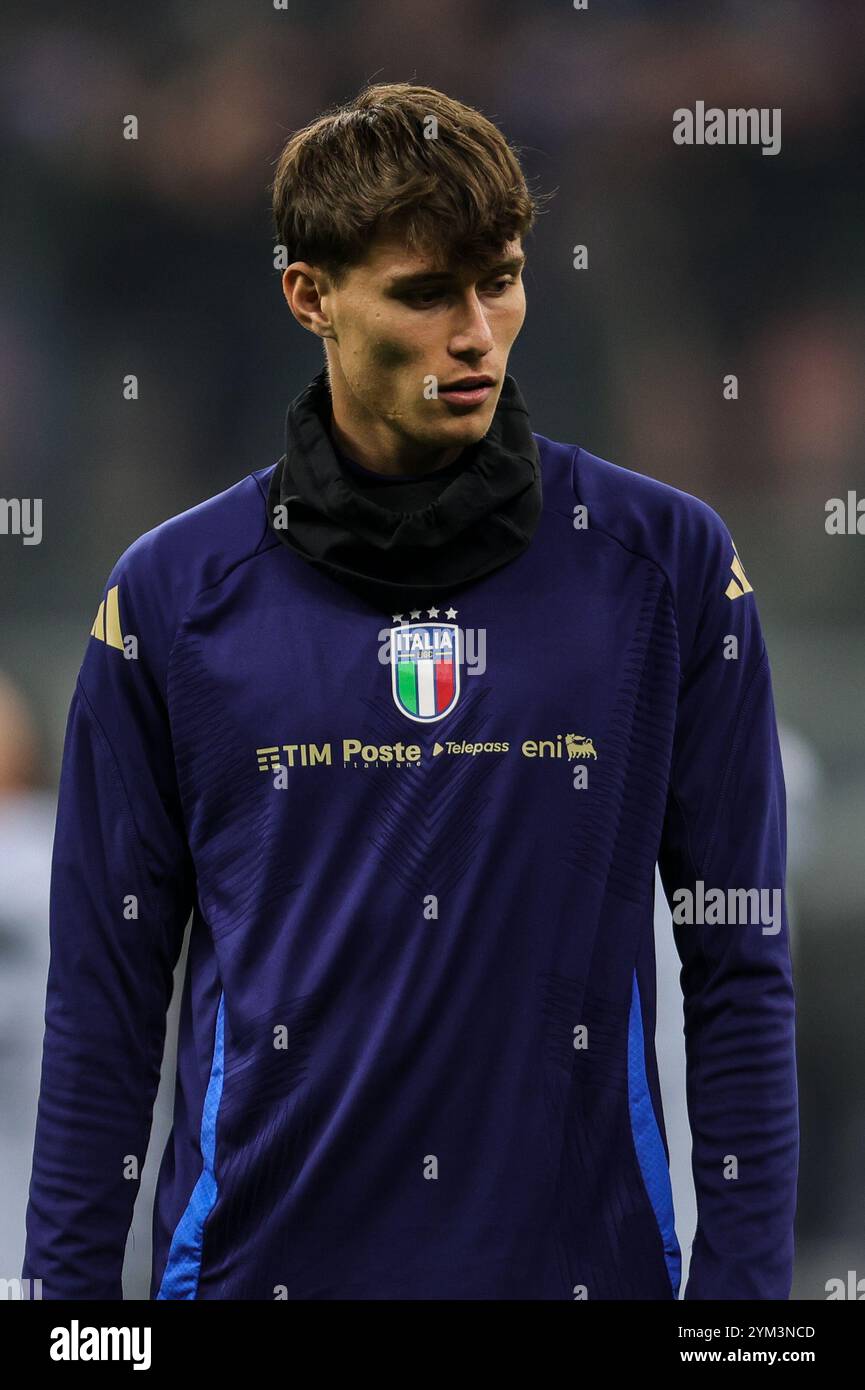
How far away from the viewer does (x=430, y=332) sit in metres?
1.25

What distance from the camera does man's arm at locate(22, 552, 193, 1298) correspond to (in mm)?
1351

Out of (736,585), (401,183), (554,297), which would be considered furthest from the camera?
(554,297)

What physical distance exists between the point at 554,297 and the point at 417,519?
1.06 metres

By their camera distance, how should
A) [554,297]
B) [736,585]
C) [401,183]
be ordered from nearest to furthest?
1. [401,183]
2. [736,585]
3. [554,297]

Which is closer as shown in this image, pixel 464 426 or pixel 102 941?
pixel 464 426

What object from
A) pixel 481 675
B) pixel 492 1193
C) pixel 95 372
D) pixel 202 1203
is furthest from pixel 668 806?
pixel 95 372

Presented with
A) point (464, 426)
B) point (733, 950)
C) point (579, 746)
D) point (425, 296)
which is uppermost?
point (425, 296)

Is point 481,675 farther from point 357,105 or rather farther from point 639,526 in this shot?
point 357,105

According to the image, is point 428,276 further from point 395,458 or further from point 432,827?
point 432,827

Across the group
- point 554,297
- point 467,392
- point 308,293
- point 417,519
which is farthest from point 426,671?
point 554,297

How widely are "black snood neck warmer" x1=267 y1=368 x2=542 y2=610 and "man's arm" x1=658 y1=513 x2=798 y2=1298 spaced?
0.19 m

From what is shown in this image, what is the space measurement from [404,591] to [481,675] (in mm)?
97

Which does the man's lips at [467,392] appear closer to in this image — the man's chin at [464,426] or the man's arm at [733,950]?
the man's chin at [464,426]
